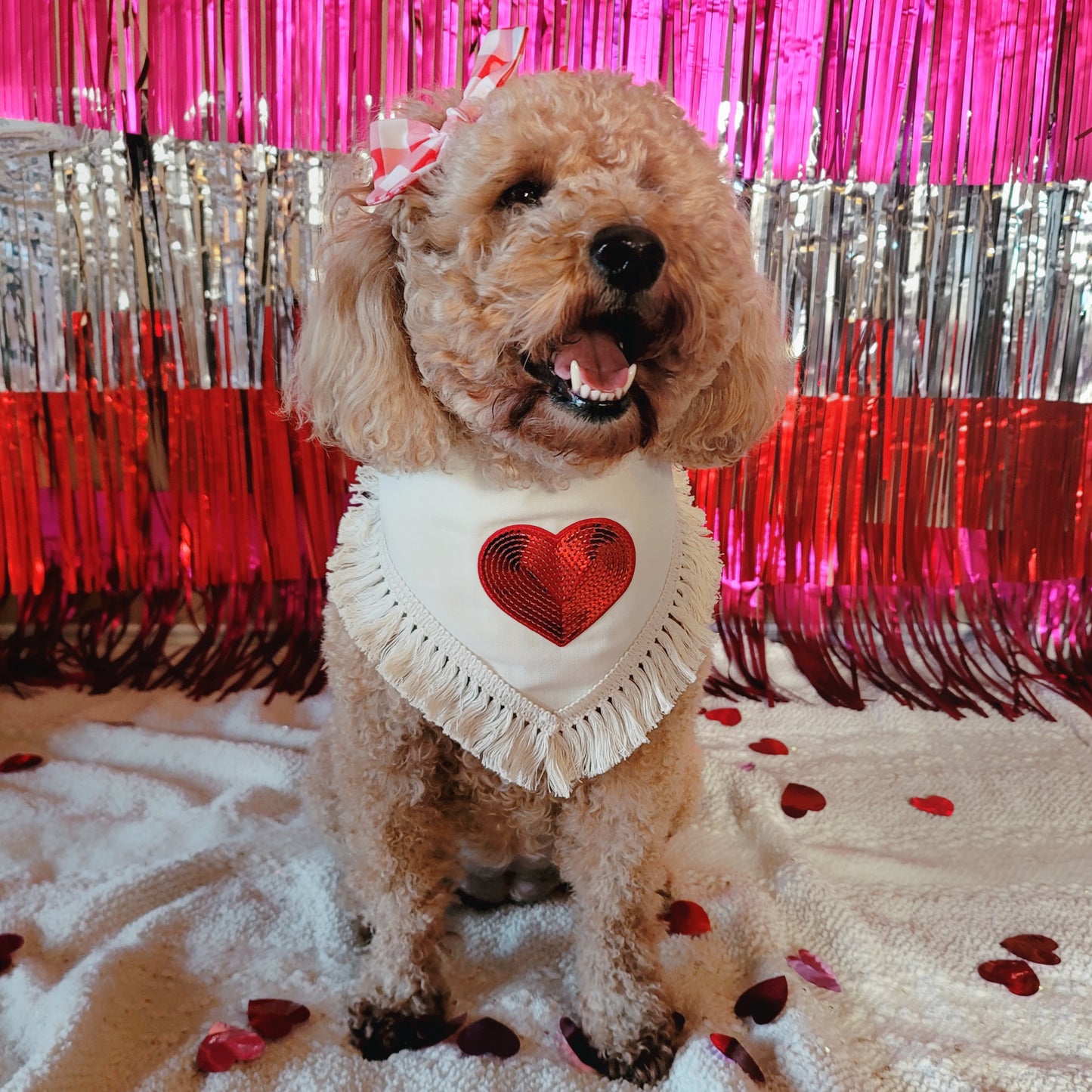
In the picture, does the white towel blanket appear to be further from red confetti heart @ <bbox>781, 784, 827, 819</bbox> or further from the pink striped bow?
the pink striped bow

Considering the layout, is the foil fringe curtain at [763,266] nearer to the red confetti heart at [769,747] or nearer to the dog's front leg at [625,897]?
the red confetti heart at [769,747]

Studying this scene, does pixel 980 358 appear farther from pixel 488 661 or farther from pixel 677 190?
pixel 488 661

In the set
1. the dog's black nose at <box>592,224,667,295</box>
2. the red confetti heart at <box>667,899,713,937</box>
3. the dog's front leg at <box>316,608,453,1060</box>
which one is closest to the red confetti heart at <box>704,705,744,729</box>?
the red confetti heart at <box>667,899,713,937</box>

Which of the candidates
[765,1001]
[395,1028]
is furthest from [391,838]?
[765,1001]

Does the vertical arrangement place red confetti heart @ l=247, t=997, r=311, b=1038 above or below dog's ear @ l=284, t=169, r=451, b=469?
below

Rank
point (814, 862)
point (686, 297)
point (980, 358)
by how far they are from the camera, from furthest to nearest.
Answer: point (980, 358)
point (814, 862)
point (686, 297)

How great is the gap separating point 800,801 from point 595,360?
0.91m

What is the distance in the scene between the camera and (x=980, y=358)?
169 cm

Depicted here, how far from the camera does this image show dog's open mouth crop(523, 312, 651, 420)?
82 centimetres

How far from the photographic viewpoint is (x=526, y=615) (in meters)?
0.96

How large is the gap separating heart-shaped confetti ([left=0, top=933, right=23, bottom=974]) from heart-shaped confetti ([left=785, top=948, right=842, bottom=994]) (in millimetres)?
921

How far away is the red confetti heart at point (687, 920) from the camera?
1.18m

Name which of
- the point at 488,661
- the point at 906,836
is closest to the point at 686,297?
the point at 488,661

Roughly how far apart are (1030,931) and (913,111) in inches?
51.1
